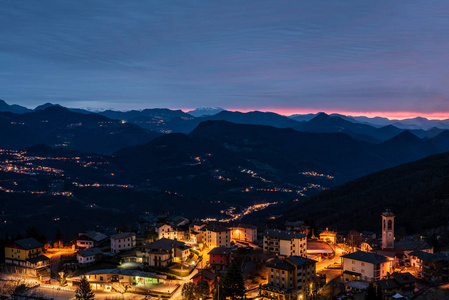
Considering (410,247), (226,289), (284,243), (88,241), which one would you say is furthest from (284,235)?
(88,241)

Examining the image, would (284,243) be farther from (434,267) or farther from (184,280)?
(434,267)

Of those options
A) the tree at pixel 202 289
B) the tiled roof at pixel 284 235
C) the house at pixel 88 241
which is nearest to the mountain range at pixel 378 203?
the tiled roof at pixel 284 235

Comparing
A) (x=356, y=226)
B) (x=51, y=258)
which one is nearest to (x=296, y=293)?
(x=51, y=258)

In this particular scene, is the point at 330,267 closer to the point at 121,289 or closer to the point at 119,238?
the point at 121,289

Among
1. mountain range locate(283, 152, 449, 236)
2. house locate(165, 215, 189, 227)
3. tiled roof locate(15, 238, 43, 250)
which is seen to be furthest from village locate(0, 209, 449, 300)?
mountain range locate(283, 152, 449, 236)

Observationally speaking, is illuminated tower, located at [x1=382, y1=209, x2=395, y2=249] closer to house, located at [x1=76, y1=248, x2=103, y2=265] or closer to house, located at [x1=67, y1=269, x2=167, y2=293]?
house, located at [x1=67, y1=269, x2=167, y2=293]
